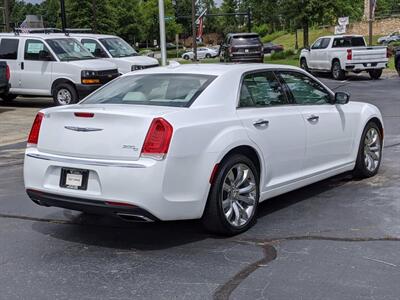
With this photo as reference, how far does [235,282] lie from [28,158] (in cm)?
228

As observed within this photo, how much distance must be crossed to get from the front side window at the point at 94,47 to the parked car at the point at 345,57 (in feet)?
33.4

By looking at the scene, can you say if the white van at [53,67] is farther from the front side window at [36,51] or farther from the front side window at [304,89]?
the front side window at [304,89]

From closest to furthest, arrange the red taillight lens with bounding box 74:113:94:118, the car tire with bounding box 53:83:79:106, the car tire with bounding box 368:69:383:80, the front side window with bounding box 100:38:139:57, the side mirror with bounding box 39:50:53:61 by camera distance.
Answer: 1. the red taillight lens with bounding box 74:113:94:118
2. the car tire with bounding box 53:83:79:106
3. the side mirror with bounding box 39:50:53:61
4. the front side window with bounding box 100:38:139:57
5. the car tire with bounding box 368:69:383:80

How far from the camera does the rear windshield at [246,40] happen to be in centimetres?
3219

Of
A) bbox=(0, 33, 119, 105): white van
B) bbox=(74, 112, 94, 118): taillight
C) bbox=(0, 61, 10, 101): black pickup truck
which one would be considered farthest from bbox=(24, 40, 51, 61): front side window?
bbox=(74, 112, 94, 118): taillight

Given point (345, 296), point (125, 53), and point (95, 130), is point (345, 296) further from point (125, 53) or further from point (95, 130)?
point (125, 53)

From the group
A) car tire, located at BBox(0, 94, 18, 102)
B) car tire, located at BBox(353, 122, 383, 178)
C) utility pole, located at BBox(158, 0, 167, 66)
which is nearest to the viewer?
car tire, located at BBox(353, 122, 383, 178)

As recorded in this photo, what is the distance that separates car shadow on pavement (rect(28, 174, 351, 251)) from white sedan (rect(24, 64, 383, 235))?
1.13 ft

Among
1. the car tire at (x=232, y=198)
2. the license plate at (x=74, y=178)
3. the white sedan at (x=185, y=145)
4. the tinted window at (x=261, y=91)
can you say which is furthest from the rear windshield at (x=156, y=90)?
the license plate at (x=74, y=178)

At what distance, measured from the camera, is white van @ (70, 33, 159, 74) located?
61.4 ft

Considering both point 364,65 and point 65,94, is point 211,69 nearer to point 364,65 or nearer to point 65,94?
point 65,94

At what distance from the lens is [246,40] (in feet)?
106

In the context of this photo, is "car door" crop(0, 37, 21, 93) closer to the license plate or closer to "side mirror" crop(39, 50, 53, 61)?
"side mirror" crop(39, 50, 53, 61)

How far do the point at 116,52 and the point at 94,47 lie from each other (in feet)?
2.43
